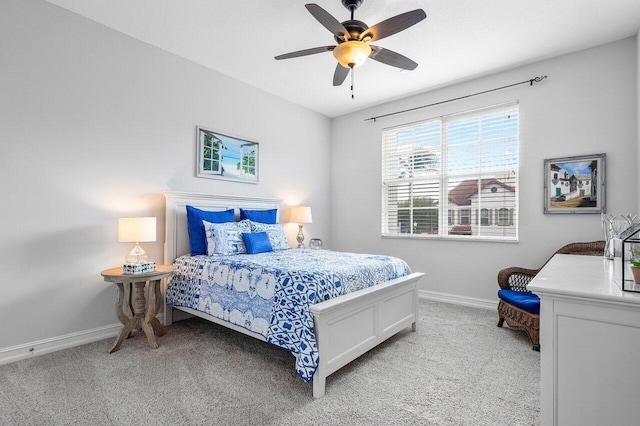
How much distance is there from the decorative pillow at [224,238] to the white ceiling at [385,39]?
6.08 ft

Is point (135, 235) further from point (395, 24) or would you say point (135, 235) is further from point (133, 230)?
point (395, 24)

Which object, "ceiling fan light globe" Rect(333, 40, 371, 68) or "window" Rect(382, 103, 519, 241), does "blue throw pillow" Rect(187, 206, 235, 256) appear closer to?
"ceiling fan light globe" Rect(333, 40, 371, 68)

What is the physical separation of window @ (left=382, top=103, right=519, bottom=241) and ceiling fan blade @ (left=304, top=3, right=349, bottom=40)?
255 cm

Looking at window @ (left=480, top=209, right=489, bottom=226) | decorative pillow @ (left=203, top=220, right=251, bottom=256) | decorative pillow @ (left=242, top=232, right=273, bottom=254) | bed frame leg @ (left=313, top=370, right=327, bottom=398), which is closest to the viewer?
bed frame leg @ (left=313, top=370, right=327, bottom=398)

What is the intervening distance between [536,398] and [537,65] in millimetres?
3419

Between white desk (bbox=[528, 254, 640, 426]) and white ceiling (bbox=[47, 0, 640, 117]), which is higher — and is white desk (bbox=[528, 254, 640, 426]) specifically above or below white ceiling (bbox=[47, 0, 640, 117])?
below

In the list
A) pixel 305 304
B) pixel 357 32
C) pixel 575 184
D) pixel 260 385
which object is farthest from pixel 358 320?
pixel 575 184

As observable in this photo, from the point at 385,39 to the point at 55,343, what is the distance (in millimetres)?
4015

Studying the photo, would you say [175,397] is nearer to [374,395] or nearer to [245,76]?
[374,395]

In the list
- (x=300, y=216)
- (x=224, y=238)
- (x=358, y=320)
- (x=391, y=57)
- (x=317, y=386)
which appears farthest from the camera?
(x=300, y=216)

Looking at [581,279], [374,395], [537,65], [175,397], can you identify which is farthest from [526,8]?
[175,397]

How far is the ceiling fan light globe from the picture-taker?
2.25 metres

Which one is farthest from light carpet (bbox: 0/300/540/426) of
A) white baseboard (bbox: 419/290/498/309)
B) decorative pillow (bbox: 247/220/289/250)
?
decorative pillow (bbox: 247/220/289/250)

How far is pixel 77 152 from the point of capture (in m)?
2.81
